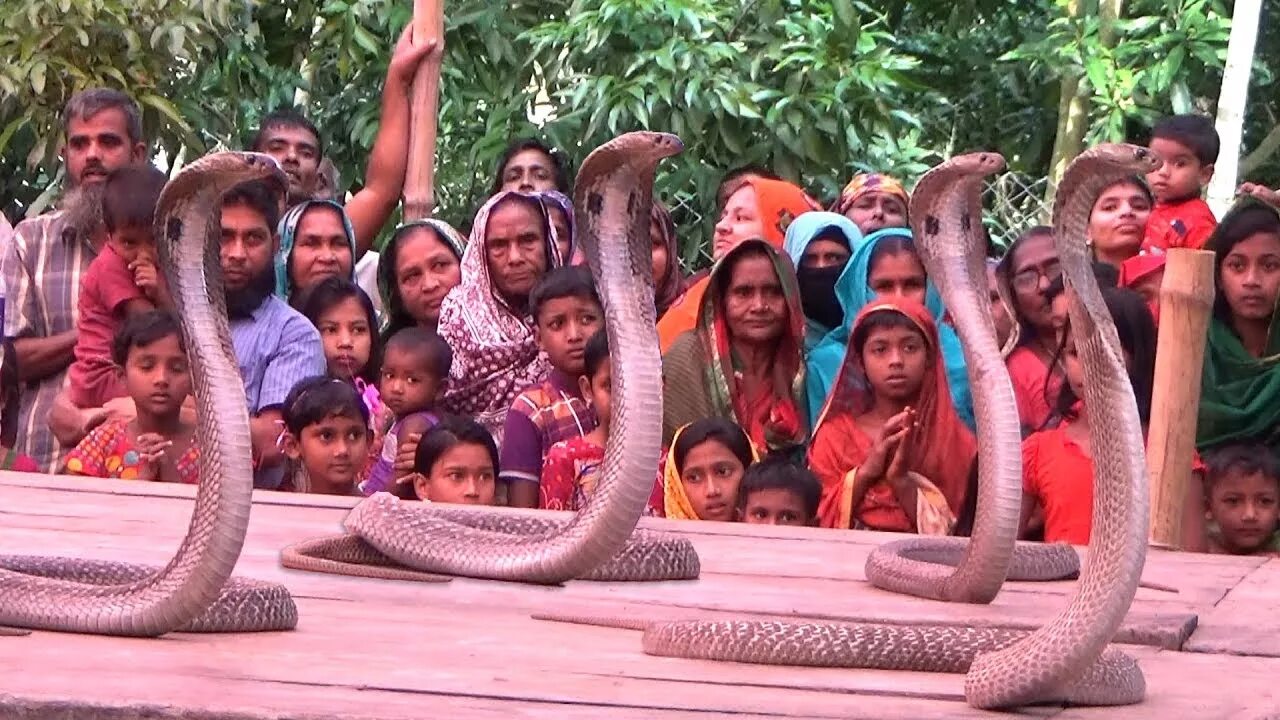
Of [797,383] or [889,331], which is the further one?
[797,383]

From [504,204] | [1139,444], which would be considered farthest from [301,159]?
[1139,444]

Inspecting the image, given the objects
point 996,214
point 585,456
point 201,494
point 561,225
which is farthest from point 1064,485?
point 996,214

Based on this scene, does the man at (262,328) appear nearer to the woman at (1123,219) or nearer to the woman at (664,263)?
the woman at (664,263)

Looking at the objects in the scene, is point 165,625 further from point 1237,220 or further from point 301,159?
point 301,159

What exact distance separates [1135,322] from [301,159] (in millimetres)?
2815

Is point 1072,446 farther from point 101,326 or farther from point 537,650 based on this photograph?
point 537,650

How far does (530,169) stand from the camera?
7.00 meters

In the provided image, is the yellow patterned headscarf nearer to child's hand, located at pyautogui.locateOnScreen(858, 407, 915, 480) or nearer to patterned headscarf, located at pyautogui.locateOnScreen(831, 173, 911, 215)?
child's hand, located at pyautogui.locateOnScreen(858, 407, 915, 480)

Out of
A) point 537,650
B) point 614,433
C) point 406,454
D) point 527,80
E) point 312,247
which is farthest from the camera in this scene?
point 527,80

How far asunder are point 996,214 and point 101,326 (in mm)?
5740

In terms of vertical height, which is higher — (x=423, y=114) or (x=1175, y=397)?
(x=423, y=114)

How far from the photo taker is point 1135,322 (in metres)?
5.68

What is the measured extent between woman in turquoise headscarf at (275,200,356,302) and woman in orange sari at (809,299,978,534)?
169 cm

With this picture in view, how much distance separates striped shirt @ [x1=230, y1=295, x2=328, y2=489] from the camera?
580 centimetres
